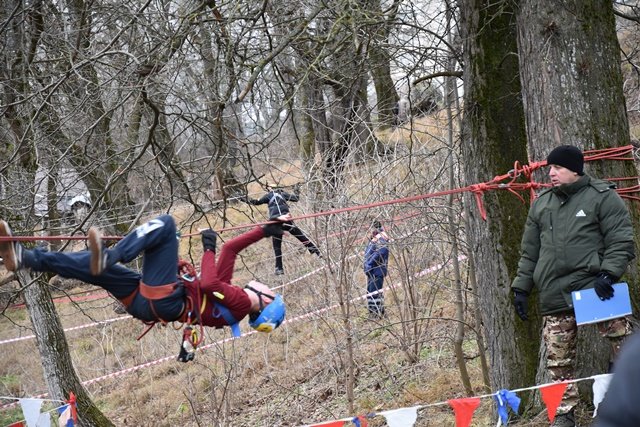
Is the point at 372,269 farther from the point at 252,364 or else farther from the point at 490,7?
the point at 490,7

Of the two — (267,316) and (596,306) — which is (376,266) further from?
(596,306)

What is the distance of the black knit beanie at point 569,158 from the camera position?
192 inches

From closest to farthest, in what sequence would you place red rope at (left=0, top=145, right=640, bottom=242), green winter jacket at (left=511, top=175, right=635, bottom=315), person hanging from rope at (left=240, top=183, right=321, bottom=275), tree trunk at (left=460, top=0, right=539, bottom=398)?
green winter jacket at (left=511, top=175, right=635, bottom=315), red rope at (left=0, top=145, right=640, bottom=242), tree trunk at (left=460, top=0, right=539, bottom=398), person hanging from rope at (left=240, top=183, right=321, bottom=275)

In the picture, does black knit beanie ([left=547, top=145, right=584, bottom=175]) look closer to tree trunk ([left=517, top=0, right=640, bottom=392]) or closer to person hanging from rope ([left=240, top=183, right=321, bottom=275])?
tree trunk ([left=517, top=0, right=640, bottom=392])

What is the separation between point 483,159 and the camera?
6.22 meters

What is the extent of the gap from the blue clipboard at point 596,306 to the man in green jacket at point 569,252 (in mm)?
62

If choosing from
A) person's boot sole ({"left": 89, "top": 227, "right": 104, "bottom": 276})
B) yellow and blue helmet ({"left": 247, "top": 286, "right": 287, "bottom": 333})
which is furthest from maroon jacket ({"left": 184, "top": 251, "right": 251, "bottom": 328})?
person's boot sole ({"left": 89, "top": 227, "right": 104, "bottom": 276})

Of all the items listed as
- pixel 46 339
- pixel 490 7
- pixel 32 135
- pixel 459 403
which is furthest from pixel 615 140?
pixel 46 339

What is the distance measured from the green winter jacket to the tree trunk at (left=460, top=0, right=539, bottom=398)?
1.03 metres

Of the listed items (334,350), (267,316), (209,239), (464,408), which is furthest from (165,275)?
(334,350)

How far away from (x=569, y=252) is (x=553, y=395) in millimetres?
1042

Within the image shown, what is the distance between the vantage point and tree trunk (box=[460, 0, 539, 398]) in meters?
6.18

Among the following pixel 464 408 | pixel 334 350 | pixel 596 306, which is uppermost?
pixel 596 306

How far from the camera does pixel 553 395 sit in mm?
Answer: 5117
